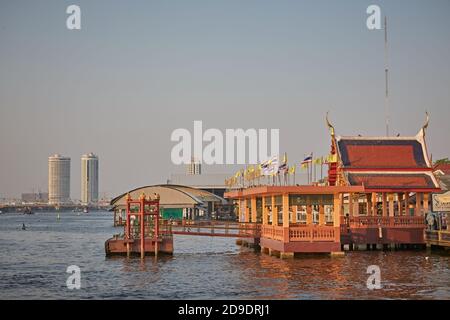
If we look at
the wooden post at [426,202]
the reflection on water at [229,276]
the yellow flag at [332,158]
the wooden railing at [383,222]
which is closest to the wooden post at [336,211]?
the reflection on water at [229,276]

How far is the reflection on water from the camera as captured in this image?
40000mm

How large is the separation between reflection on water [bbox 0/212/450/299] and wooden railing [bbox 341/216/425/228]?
3226 mm

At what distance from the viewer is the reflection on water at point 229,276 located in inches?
1575

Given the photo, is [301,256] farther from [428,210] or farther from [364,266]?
[428,210]

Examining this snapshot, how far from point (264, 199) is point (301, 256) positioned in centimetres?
996

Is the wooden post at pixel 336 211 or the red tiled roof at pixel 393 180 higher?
the red tiled roof at pixel 393 180

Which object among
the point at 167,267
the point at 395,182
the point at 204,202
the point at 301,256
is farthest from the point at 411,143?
the point at 204,202

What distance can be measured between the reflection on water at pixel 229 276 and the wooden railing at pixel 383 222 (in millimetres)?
3226

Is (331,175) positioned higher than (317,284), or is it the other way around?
(331,175)

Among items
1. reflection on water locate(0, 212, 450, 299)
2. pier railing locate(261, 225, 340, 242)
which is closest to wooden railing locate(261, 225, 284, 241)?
pier railing locate(261, 225, 340, 242)

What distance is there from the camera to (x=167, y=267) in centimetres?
5325

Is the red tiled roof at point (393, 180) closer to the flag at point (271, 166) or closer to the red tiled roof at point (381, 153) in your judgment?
the red tiled roof at point (381, 153)

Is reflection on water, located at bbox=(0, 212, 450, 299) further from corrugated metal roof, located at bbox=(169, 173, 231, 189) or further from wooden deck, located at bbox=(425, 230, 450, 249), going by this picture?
corrugated metal roof, located at bbox=(169, 173, 231, 189)
